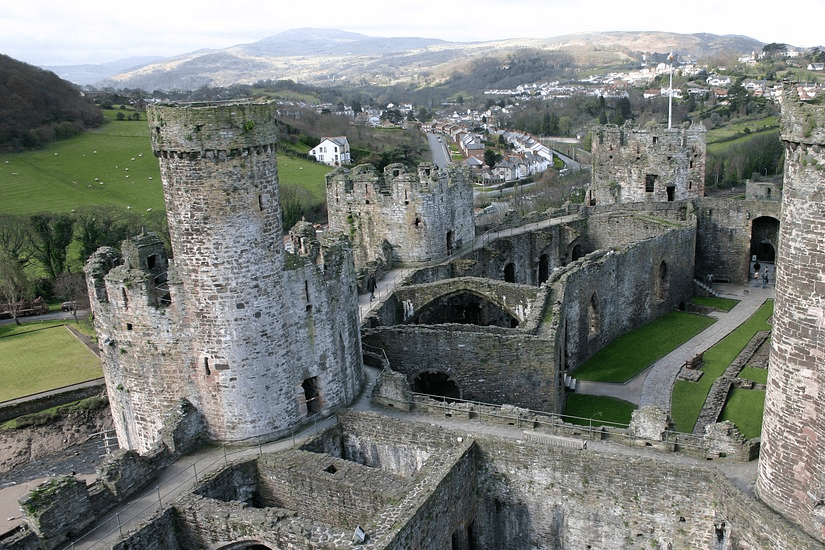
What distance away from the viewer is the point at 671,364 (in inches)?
1176

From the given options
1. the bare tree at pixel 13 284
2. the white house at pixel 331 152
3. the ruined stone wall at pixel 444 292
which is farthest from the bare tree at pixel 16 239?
the white house at pixel 331 152

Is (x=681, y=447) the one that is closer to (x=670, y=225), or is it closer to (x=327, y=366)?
(x=327, y=366)

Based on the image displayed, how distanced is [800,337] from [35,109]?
81752 millimetres

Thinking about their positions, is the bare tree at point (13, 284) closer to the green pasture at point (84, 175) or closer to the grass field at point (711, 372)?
the green pasture at point (84, 175)

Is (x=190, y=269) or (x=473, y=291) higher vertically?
(x=190, y=269)

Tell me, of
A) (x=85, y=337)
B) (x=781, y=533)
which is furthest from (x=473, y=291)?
(x=85, y=337)

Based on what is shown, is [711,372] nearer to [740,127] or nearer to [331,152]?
[740,127]

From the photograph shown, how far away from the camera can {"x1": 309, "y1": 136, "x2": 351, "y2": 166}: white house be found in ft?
283

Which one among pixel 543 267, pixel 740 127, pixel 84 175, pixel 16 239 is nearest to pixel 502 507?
pixel 543 267

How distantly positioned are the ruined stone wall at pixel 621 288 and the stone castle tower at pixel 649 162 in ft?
10.9

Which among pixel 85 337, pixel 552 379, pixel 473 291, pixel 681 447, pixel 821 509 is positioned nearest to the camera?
pixel 821 509

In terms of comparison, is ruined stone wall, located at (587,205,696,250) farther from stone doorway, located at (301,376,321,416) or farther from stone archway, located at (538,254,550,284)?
stone doorway, located at (301,376,321,416)

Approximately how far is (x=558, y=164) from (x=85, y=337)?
7272 centimetres

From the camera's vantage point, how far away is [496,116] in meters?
173
